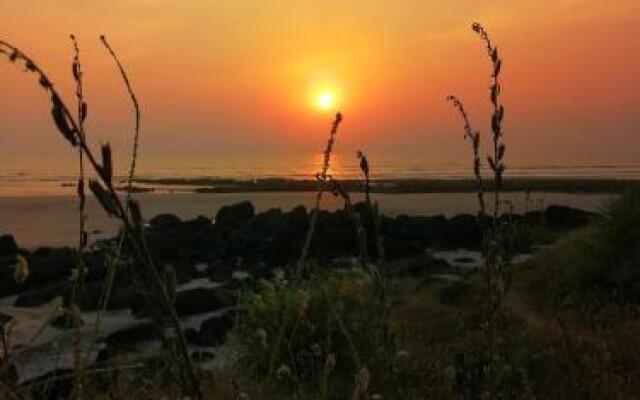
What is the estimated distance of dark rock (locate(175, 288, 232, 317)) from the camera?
18812mm

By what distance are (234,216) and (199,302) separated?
2075cm

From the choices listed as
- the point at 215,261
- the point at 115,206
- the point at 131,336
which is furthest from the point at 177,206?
the point at 115,206

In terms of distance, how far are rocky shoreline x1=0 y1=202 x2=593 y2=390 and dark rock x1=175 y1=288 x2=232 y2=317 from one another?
0.02 metres

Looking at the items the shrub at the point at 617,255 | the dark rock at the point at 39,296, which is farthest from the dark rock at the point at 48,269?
the shrub at the point at 617,255

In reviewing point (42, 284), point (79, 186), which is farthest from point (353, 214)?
point (42, 284)

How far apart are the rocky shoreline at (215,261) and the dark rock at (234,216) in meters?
0.08

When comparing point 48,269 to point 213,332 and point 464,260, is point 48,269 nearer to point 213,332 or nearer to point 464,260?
point 213,332

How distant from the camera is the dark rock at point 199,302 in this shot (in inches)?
741

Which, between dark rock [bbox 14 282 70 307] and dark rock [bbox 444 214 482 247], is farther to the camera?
dark rock [bbox 444 214 482 247]

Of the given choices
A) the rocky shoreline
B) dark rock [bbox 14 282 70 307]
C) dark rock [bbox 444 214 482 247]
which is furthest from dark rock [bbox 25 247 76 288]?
dark rock [bbox 444 214 482 247]

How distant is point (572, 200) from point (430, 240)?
23325 mm

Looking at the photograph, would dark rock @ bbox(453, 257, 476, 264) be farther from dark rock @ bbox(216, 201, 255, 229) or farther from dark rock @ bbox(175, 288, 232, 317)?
dark rock @ bbox(216, 201, 255, 229)

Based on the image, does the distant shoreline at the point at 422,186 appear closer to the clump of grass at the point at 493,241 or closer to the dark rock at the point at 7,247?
the dark rock at the point at 7,247

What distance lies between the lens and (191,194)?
2672 inches
